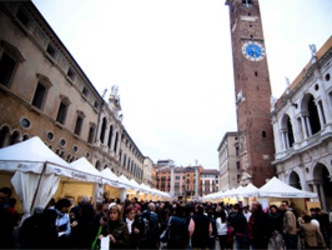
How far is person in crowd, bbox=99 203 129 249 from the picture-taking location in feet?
11.8

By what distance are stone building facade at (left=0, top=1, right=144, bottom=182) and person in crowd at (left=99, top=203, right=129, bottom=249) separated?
362 inches

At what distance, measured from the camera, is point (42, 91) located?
42.6ft

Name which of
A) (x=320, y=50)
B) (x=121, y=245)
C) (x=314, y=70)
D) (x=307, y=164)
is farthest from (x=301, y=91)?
(x=121, y=245)

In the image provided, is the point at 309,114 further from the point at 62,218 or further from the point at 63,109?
the point at 62,218

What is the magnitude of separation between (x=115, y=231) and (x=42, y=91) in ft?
41.0

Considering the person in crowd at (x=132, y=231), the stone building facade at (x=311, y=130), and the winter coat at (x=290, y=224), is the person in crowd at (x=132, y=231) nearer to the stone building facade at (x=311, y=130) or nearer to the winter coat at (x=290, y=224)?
the winter coat at (x=290, y=224)

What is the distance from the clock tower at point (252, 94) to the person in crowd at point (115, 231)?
28.2 metres

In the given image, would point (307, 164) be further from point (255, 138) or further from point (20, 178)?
point (20, 178)

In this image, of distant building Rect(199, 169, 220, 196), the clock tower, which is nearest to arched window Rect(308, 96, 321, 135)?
the clock tower

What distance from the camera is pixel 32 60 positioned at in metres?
11.5

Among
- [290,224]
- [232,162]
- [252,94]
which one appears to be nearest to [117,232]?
[290,224]

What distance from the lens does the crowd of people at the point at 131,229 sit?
2.90 metres

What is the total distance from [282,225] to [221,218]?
2142 mm

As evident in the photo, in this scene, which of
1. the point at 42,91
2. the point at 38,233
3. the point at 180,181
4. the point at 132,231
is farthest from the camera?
the point at 180,181
